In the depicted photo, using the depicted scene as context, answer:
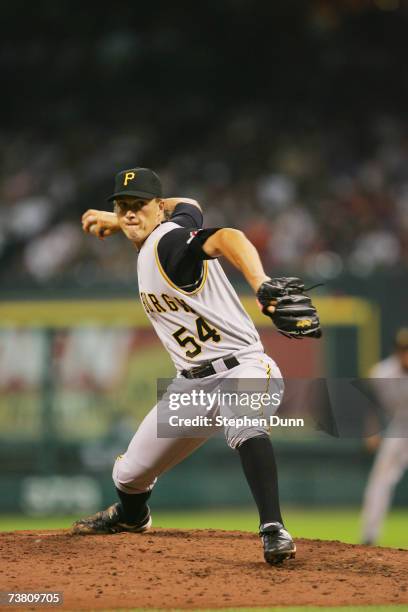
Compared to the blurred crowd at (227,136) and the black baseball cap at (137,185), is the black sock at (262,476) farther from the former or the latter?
the blurred crowd at (227,136)

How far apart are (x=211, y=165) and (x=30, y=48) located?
4.41 meters

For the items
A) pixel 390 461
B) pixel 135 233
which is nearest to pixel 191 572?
pixel 135 233

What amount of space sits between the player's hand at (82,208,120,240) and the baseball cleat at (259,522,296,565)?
1.77 metres

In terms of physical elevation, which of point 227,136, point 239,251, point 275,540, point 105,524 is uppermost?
point 227,136

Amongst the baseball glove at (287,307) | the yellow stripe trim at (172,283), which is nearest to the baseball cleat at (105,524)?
the yellow stripe trim at (172,283)

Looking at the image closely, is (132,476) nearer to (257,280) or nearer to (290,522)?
(257,280)

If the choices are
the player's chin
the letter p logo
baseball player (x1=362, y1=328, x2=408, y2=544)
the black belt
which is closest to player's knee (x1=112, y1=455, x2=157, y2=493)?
the black belt

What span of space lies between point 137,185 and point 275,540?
1.69 meters

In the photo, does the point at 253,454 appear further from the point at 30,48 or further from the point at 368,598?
the point at 30,48

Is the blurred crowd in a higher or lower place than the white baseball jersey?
higher

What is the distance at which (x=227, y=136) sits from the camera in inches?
643

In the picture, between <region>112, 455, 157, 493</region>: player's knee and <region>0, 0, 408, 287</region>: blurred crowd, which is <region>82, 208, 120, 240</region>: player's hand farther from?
<region>0, 0, 408, 287</region>: blurred crowd

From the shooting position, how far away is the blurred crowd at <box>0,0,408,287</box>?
45.7 ft

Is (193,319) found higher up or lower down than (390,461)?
lower down
